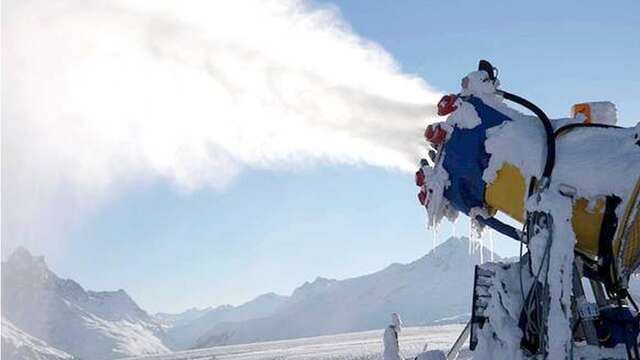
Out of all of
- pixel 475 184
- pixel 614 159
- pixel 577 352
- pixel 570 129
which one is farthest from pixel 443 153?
pixel 577 352

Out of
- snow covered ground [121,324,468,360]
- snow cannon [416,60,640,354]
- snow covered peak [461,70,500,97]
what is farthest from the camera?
snow covered ground [121,324,468,360]

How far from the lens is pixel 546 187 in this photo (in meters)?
6.05

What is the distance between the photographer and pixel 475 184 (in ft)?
23.1

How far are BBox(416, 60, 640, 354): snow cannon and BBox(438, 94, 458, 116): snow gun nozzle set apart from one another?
0.01 m

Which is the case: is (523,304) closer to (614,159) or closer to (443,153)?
(614,159)

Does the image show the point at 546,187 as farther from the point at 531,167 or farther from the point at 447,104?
the point at 447,104

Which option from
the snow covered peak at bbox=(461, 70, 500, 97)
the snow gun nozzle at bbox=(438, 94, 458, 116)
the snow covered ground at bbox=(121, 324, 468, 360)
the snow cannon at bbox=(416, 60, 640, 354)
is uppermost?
the snow covered peak at bbox=(461, 70, 500, 97)

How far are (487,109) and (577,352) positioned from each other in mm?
2535

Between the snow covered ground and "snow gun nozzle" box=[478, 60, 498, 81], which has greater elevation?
"snow gun nozzle" box=[478, 60, 498, 81]

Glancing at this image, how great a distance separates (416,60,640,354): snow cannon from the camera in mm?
5656

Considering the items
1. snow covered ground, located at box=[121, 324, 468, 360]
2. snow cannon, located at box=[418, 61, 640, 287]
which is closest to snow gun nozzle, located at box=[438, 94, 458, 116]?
snow cannon, located at box=[418, 61, 640, 287]

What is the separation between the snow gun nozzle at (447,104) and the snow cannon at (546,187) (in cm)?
1

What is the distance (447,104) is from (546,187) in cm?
164

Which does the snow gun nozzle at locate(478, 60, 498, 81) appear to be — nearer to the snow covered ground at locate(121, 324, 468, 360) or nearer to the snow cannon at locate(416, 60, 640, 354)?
the snow cannon at locate(416, 60, 640, 354)
